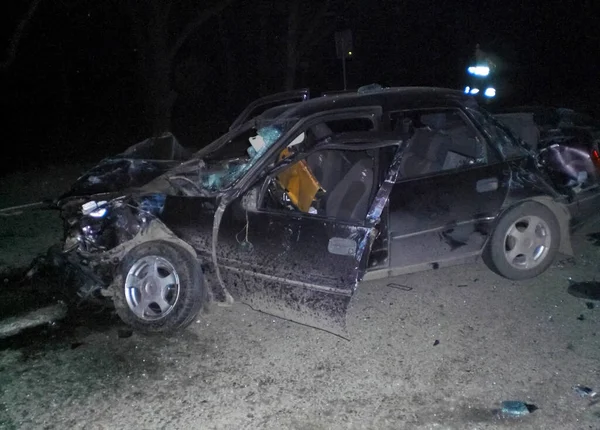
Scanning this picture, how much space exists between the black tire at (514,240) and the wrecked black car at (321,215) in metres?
0.01

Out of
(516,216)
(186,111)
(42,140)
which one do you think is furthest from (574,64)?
(516,216)

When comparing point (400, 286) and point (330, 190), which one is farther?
point (400, 286)

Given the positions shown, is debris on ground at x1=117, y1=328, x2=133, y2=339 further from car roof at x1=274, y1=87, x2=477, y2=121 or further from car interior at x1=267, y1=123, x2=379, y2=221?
car roof at x1=274, y1=87, x2=477, y2=121

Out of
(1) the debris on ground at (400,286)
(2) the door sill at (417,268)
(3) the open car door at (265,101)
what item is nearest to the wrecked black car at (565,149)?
(2) the door sill at (417,268)

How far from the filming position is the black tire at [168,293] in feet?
14.5

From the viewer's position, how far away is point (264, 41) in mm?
20828

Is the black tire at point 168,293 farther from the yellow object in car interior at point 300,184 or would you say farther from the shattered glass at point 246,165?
the yellow object in car interior at point 300,184

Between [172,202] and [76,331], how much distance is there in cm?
137

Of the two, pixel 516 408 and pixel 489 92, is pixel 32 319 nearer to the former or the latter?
pixel 516 408

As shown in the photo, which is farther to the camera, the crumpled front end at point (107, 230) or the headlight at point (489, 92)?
the headlight at point (489, 92)

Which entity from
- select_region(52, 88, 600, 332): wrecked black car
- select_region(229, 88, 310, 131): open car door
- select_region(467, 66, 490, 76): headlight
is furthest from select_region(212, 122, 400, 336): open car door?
select_region(467, 66, 490, 76): headlight

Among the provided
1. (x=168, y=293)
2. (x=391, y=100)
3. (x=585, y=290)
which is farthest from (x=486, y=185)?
(x=168, y=293)

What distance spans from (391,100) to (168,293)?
2.49 metres

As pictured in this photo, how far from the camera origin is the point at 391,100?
16.2ft
